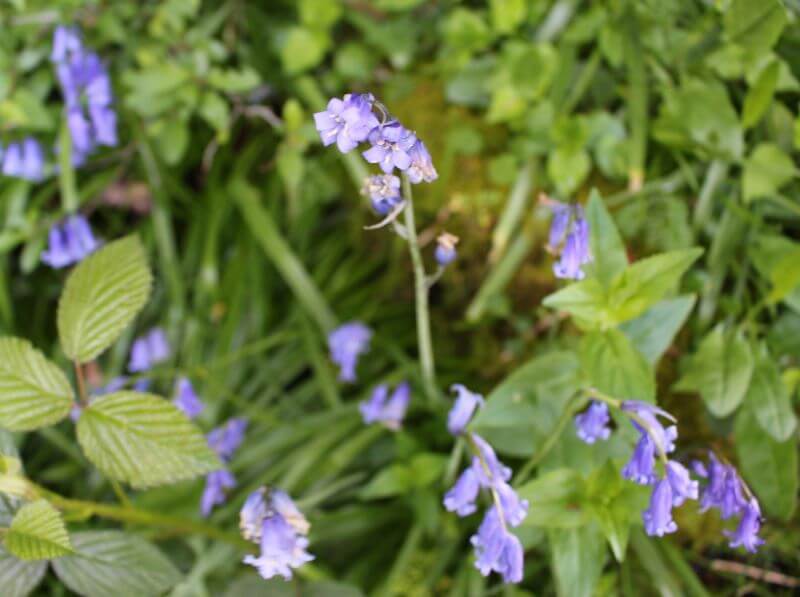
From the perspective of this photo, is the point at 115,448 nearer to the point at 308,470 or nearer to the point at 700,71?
the point at 308,470

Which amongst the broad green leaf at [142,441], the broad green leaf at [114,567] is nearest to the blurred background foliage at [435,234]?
the broad green leaf at [114,567]

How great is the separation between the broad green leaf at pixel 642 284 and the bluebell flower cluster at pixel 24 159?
5.23 ft

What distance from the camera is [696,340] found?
1.85m

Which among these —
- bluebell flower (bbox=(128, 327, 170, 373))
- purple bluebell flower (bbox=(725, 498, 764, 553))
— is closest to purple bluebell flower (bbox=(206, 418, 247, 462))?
→ bluebell flower (bbox=(128, 327, 170, 373))

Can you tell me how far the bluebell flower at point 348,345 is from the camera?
6.67 ft

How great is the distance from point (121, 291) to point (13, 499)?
389 mm

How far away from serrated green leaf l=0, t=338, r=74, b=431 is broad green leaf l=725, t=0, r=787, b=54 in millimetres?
1474

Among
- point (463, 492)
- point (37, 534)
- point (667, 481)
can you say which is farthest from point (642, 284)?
point (37, 534)

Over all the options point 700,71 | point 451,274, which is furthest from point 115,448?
point 700,71

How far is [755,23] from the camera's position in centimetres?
159

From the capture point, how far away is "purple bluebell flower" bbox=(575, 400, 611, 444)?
1.41 meters

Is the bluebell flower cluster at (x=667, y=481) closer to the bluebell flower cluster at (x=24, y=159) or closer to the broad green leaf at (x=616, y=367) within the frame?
the broad green leaf at (x=616, y=367)

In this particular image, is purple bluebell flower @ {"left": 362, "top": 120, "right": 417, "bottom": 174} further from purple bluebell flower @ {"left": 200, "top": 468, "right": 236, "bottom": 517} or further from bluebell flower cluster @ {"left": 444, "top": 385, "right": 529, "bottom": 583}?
purple bluebell flower @ {"left": 200, "top": 468, "right": 236, "bottom": 517}

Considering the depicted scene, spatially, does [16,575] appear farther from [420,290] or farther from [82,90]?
[82,90]
